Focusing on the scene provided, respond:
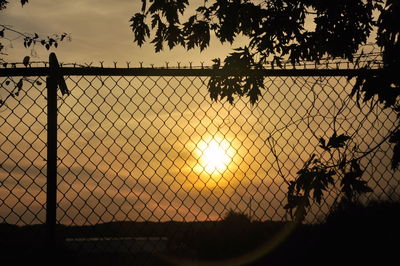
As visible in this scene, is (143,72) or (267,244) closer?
(267,244)

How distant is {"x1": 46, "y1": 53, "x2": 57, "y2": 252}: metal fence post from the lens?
3518 mm

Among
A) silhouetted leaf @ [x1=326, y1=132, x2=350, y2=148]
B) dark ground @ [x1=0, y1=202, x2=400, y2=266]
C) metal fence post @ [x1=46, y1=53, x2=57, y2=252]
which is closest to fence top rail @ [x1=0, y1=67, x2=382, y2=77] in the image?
metal fence post @ [x1=46, y1=53, x2=57, y2=252]

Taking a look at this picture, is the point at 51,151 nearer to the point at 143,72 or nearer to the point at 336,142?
the point at 143,72

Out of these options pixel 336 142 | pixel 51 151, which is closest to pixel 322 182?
pixel 336 142

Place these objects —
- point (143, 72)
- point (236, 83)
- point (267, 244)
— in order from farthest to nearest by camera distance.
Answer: point (236, 83) → point (143, 72) → point (267, 244)

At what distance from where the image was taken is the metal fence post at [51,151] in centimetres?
352

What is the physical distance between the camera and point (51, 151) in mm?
3535

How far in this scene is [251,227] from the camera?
3.51 metres

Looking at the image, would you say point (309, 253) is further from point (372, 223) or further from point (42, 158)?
point (42, 158)

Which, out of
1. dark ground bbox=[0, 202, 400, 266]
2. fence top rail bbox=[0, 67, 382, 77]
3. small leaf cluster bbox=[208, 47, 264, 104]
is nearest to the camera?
dark ground bbox=[0, 202, 400, 266]

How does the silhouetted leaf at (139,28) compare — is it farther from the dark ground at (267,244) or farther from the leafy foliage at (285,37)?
the dark ground at (267,244)

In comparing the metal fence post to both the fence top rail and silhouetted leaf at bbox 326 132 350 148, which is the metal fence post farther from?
silhouetted leaf at bbox 326 132 350 148

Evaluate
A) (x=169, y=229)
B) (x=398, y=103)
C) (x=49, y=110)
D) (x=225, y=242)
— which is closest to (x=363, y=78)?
(x=398, y=103)

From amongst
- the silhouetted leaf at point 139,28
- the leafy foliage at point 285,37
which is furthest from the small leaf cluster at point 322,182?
the silhouetted leaf at point 139,28
